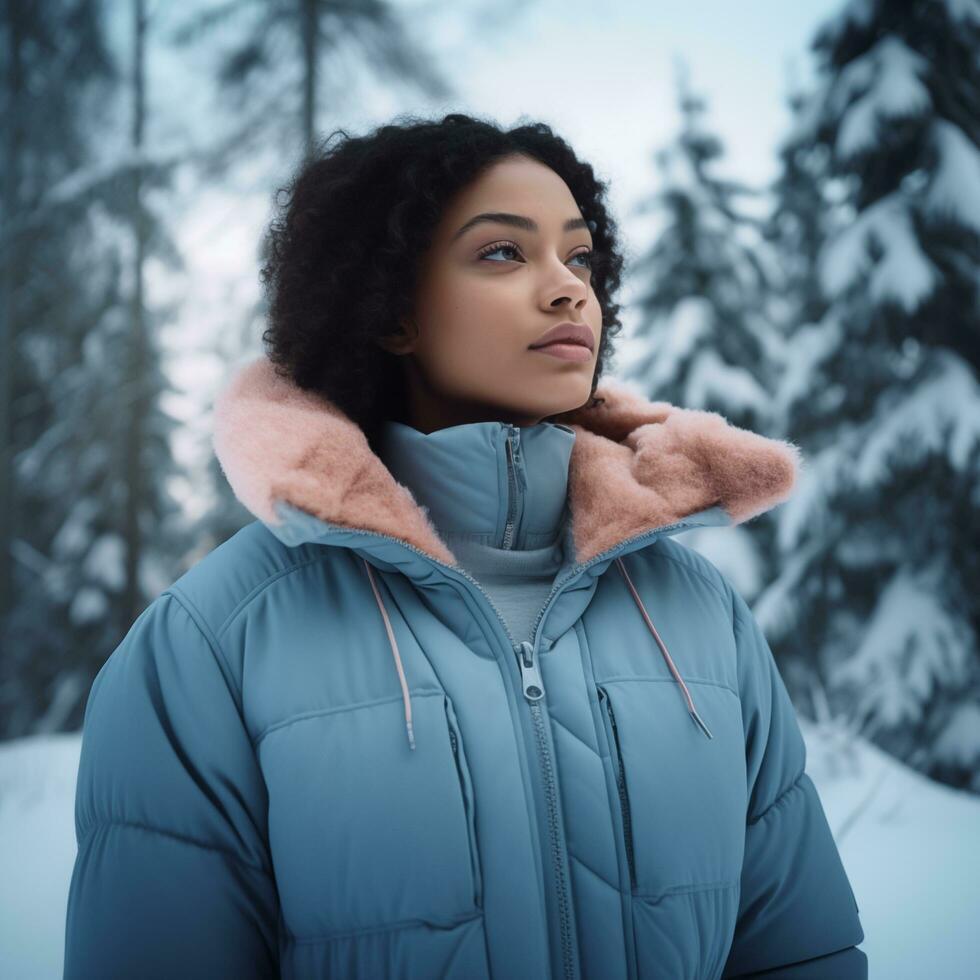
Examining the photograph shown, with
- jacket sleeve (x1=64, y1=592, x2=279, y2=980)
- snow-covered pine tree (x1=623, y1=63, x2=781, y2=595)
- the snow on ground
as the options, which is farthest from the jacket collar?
snow-covered pine tree (x1=623, y1=63, x2=781, y2=595)

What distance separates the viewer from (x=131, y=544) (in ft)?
36.7

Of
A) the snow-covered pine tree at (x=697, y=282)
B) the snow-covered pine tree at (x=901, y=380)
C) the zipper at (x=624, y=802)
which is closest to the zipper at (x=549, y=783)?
the zipper at (x=624, y=802)

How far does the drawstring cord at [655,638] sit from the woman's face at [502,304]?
447mm

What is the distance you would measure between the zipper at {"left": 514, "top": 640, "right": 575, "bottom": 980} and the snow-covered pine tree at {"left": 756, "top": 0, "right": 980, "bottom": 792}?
623 centimetres

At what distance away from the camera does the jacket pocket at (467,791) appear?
1405mm

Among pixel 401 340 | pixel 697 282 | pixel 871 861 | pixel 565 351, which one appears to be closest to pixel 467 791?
pixel 565 351

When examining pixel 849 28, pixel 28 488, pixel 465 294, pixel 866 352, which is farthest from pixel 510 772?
pixel 28 488

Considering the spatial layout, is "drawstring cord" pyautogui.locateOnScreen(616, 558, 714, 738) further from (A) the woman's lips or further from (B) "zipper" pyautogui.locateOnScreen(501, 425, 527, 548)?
(A) the woman's lips

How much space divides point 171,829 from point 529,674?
0.68 m

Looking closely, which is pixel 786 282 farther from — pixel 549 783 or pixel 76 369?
pixel 549 783

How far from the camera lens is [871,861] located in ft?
12.5

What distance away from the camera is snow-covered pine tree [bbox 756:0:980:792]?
7.10m

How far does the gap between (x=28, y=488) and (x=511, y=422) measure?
38.3 ft

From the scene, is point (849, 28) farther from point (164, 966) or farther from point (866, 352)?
point (164, 966)
